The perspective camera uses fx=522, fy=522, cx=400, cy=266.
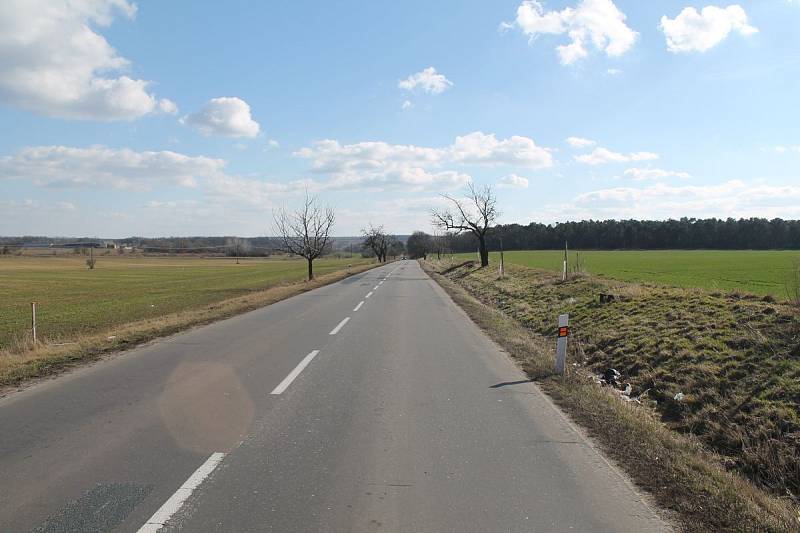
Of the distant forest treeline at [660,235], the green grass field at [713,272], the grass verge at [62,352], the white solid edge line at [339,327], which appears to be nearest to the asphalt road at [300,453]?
the grass verge at [62,352]

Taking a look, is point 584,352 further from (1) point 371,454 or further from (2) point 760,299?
(1) point 371,454

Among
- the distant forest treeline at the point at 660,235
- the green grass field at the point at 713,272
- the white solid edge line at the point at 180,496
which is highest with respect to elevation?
the distant forest treeline at the point at 660,235

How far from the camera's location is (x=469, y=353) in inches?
408

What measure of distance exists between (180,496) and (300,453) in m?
1.17

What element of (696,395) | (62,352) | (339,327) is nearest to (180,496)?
(696,395)

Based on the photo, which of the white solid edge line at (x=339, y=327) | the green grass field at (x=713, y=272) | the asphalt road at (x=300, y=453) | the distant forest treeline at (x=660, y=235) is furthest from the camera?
the distant forest treeline at (x=660, y=235)

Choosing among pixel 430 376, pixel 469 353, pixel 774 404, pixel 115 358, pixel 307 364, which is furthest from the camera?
pixel 469 353

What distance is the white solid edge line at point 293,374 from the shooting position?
7.23 m

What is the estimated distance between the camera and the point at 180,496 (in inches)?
153

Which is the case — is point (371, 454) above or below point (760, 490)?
above

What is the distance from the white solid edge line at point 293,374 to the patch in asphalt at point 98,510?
122 inches

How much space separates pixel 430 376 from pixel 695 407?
3.76 m

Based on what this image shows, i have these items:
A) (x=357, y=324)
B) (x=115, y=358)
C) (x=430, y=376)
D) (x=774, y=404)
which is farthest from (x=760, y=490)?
(x=357, y=324)

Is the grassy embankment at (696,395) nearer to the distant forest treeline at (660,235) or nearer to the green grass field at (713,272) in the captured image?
the green grass field at (713,272)
